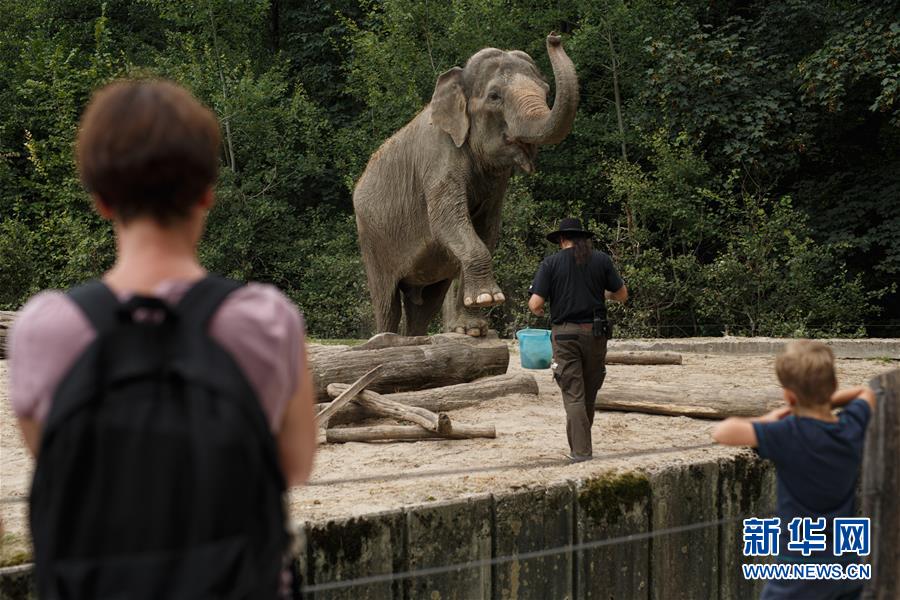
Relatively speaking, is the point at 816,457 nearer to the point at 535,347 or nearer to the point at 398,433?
the point at 398,433

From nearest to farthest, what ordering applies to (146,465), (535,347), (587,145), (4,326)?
(146,465) → (535,347) → (4,326) → (587,145)

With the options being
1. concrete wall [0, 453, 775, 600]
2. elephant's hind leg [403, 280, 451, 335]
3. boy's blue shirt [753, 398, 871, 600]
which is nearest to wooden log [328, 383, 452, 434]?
concrete wall [0, 453, 775, 600]

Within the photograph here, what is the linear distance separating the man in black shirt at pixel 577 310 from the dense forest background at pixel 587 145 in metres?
9.65

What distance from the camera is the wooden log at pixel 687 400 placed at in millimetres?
7280

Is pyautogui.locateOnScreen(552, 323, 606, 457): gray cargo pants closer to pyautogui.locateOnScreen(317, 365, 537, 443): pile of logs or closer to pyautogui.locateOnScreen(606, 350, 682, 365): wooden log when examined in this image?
pyautogui.locateOnScreen(317, 365, 537, 443): pile of logs

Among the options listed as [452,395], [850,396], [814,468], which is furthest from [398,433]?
[814,468]

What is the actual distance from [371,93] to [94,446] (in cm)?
1892

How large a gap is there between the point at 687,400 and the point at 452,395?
5.65 feet

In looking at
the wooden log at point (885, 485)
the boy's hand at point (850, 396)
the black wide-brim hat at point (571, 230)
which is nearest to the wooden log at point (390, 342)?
the black wide-brim hat at point (571, 230)

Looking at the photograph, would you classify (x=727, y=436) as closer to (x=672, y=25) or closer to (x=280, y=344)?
(x=280, y=344)

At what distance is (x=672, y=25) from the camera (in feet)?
61.3

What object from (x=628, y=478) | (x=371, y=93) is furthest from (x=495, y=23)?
(x=628, y=478)

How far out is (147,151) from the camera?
1721 millimetres

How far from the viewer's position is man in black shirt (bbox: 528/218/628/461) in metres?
6.05
